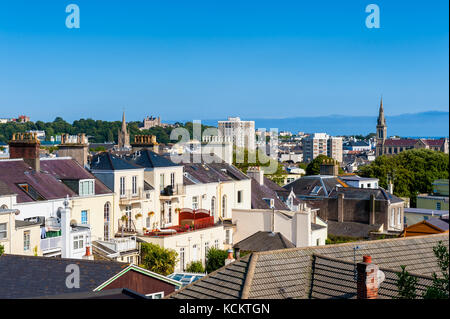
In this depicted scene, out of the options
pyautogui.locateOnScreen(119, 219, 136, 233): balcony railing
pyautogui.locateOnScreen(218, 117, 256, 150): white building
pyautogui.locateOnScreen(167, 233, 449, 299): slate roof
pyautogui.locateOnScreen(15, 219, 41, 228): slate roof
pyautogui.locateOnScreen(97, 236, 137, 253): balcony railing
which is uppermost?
pyautogui.locateOnScreen(218, 117, 256, 150): white building

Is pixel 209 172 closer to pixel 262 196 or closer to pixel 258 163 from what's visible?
pixel 262 196

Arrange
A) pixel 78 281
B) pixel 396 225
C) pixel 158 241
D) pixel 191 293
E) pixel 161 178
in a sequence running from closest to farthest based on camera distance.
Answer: pixel 191 293 → pixel 78 281 → pixel 158 241 → pixel 161 178 → pixel 396 225

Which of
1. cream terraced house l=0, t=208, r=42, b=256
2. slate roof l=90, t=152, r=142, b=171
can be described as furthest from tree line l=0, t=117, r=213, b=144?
cream terraced house l=0, t=208, r=42, b=256

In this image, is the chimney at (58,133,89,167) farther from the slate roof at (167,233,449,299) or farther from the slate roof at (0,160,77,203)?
the slate roof at (167,233,449,299)

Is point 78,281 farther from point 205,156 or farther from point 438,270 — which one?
point 205,156
